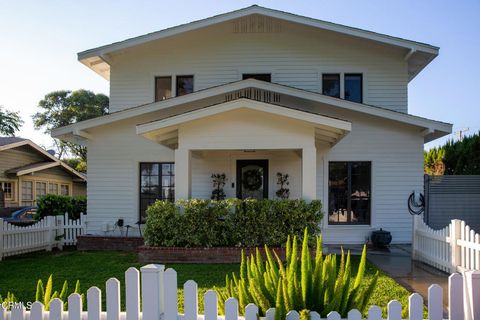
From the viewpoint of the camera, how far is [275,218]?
9375 millimetres

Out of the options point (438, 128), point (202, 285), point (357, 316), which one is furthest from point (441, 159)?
point (357, 316)

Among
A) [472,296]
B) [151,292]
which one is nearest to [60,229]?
[151,292]

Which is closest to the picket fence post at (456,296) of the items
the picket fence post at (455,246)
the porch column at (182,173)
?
the picket fence post at (455,246)

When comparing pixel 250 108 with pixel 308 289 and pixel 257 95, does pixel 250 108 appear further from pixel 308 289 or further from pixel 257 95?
pixel 308 289

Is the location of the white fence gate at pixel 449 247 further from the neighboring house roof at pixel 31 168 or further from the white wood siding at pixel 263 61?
the neighboring house roof at pixel 31 168

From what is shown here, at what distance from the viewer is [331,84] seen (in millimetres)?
13969

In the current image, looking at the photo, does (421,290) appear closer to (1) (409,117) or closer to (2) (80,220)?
(1) (409,117)

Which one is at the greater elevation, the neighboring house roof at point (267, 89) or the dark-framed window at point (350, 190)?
the neighboring house roof at point (267, 89)

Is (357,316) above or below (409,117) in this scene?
below

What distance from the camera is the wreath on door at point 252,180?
43.7ft

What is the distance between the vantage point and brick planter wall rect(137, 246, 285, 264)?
30.5 feet

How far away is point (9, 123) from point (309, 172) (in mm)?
38266

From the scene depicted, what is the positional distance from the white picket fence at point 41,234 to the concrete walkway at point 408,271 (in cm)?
887

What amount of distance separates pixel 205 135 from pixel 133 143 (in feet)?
13.3
